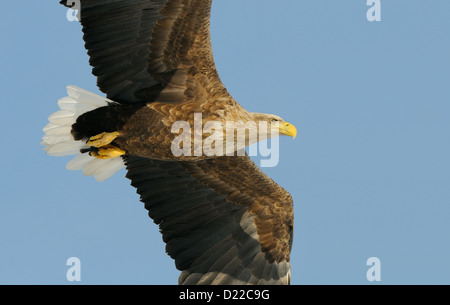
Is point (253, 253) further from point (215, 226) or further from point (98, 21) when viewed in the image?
point (98, 21)

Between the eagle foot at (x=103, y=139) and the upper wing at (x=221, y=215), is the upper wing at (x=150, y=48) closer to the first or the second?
the eagle foot at (x=103, y=139)

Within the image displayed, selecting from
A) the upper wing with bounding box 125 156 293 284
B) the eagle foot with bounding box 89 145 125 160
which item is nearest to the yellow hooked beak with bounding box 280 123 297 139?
the upper wing with bounding box 125 156 293 284

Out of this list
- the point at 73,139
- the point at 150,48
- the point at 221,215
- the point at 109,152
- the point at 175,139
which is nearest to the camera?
the point at 150,48

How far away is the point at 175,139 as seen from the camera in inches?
336

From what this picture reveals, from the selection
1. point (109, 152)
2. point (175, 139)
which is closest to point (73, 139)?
point (109, 152)

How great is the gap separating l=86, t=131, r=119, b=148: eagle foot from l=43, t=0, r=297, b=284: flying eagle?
0.01m

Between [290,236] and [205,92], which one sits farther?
[290,236]

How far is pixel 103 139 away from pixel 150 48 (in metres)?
1.27

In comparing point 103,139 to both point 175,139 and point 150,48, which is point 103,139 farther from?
point 150,48

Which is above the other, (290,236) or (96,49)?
(96,49)

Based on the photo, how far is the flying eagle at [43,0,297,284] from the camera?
27.3ft
